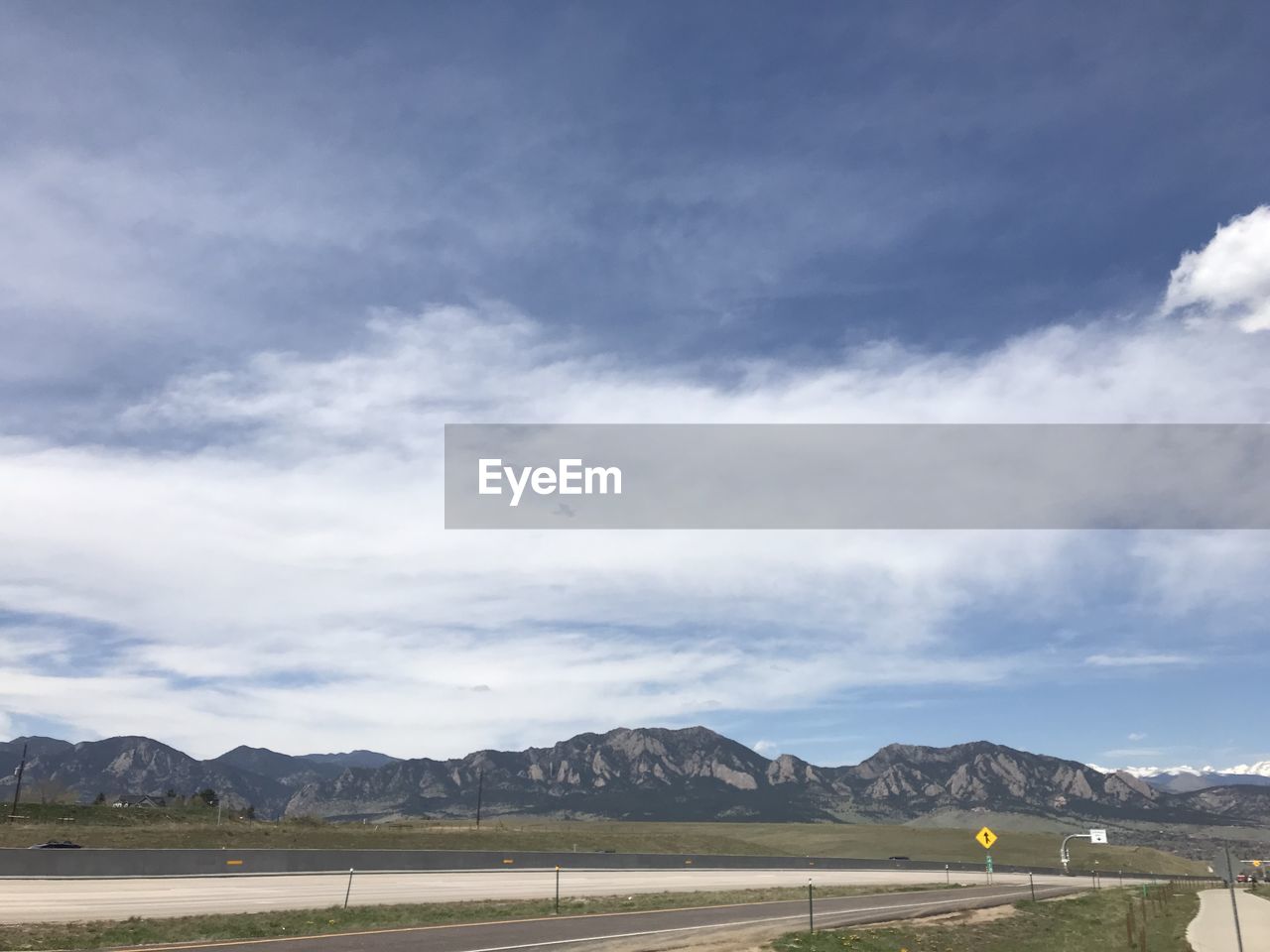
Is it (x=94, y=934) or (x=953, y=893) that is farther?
(x=953, y=893)

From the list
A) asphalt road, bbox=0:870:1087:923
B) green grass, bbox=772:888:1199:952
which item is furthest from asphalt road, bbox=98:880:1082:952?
asphalt road, bbox=0:870:1087:923

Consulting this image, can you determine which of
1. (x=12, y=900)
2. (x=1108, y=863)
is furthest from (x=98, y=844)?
(x=1108, y=863)

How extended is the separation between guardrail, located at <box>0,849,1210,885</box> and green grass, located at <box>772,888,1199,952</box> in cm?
3280

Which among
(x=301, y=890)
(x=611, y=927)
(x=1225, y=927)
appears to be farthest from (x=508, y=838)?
(x=611, y=927)

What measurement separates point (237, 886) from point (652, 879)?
27.7 m

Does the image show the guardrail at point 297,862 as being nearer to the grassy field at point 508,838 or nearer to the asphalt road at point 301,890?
the asphalt road at point 301,890

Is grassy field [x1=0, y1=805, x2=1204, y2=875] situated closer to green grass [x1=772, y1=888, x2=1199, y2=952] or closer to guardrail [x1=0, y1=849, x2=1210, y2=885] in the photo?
guardrail [x1=0, y1=849, x2=1210, y2=885]

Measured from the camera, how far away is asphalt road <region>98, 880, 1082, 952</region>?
86.7 feet

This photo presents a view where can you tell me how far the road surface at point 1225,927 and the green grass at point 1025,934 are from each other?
811 millimetres

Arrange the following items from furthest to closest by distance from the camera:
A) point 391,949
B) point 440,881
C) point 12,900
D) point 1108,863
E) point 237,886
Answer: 1. point 1108,863
2. point 440,881
3. point 237,886
4. point 12,900
5. point 391,949

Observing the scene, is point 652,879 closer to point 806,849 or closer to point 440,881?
point 440,881

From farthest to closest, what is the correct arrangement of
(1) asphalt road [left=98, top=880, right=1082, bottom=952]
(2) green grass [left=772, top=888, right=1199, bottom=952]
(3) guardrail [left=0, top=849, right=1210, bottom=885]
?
(3) guardrail [left=0, top=849, right=1210, bottom=885], (2) green grass [left=772, top=888, right=1199, bottom=952], (1) asphalt road [left=98, top=880, right=1082, bottom=952]

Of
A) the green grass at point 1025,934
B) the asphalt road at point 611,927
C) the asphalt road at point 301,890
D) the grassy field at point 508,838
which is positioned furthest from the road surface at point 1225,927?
the grassy field at point 508,838

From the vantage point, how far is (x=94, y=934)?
89.6ft
